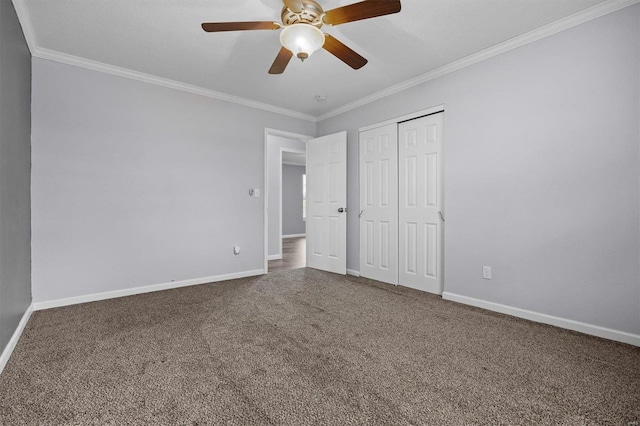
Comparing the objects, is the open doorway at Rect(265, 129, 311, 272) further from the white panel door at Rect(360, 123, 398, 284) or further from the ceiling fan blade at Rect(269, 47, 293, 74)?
the ceiling fan blade at Rect(269, 47, 293, 74)

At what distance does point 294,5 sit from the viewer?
1.91m

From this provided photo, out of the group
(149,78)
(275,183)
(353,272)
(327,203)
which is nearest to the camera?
(149,78)

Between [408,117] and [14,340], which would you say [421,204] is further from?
[14,340]

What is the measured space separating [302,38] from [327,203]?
296cm

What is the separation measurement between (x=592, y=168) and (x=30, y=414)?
3850 mm

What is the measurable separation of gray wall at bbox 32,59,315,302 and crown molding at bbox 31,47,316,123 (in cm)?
6

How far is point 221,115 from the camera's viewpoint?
4242mm

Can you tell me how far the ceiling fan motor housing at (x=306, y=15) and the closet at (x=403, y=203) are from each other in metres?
1.99

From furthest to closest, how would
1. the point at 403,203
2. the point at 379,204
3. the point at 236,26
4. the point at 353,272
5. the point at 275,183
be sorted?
1. the point at 275,183
2. the point at 353,272
3. the point at 379,204
4. the point at 403,203
5. the point at 236,26

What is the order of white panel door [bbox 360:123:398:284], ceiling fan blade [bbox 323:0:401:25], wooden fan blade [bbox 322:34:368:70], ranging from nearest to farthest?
ceiling fan blade [bbox 323:0:401:25] < wooden fan blade [bbox 322:34:368:70] < white panel door [bbox 360:123:398:284]

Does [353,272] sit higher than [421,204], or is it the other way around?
[421,204]

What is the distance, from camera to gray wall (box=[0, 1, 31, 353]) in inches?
80.5

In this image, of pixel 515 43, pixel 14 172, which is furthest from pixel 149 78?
pixel 515 43

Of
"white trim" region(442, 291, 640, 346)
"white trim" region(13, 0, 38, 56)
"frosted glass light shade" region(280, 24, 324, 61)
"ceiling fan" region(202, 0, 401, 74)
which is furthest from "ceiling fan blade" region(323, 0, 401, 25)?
"white trim" region(442, 291, 640, 346)
